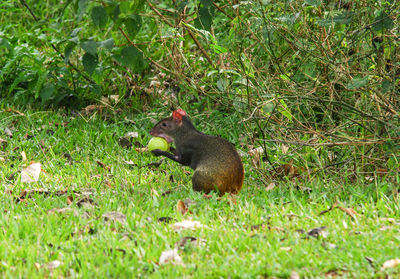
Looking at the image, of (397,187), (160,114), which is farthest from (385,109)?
(160,114)

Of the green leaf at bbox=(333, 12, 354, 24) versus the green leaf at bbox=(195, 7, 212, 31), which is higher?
the green leaf at bbox=(333, 12, 354, 24)

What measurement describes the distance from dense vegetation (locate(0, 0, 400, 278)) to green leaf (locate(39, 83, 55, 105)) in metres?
0.01

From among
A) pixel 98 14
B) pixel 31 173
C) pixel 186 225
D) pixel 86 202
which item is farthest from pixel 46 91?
pixel 186 225

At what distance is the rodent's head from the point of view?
5.11 m

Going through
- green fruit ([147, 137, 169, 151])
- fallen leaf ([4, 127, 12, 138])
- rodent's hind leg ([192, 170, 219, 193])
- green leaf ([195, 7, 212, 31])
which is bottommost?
fallen leaf ([4, 127, 12, 138])

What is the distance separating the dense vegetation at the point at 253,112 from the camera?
12.6 ft

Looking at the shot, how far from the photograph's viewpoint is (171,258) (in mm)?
3328

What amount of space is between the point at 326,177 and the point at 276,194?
0.58 metres

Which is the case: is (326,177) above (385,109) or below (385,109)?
below

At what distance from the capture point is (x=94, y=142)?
636 centimetres

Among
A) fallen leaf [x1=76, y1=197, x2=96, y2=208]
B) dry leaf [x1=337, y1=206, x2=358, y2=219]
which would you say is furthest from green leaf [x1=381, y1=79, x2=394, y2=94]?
fallen leaf [x1=76, y1=197, x2=96, y2=208]

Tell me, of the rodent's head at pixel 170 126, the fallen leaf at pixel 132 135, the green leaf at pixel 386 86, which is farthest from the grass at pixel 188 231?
the fallen leaf at pixel 132 135

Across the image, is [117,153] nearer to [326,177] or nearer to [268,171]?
[268,171]

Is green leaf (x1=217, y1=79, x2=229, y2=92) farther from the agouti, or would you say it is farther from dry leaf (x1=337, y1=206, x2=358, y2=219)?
dry leaf (x1=337, y1=206, x2=358, y2=219)
